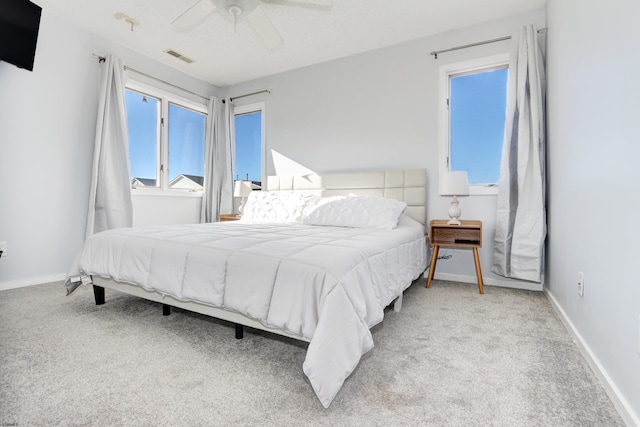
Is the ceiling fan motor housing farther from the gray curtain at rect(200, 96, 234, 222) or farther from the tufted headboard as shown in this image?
the gray curtain at rect(200, 96, 234, 222)

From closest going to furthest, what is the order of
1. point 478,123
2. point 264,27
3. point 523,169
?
1. point 264,27
2. point 523,169
3. point 478,123

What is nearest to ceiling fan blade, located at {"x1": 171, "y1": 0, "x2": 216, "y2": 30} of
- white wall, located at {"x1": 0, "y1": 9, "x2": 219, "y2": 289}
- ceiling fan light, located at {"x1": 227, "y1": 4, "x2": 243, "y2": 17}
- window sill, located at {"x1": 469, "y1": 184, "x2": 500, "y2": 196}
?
ceiling fan light, located at {"x1": 227, "y1": 4, "x2": 243, "y2": 17}

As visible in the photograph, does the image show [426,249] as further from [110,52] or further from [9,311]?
[110,52]

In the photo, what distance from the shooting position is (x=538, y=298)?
2.79m

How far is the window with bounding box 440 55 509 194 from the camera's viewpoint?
3322mm

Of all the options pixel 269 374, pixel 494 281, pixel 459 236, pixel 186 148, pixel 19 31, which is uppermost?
pixel 19 31

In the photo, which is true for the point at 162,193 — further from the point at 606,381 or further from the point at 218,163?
the point at 606,381

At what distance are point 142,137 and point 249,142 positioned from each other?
1496 mm

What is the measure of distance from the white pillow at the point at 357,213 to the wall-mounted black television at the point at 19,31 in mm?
2875

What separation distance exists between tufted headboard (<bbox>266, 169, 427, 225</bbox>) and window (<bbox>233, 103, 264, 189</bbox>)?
2.90 feet

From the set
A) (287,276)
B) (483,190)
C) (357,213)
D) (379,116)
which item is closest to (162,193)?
(357,213)

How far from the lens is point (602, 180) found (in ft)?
4.87

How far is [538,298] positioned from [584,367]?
1351 mm

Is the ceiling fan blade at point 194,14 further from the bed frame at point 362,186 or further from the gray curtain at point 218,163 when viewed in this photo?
the gray curtain at point 218,163
